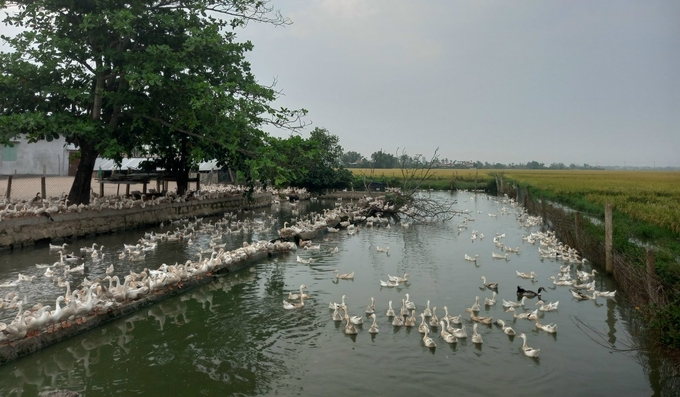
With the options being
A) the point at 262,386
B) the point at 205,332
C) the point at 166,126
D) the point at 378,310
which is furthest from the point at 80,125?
the point at 262,386

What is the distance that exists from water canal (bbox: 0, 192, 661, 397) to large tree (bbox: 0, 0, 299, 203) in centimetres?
602

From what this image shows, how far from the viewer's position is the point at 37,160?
3828 cm

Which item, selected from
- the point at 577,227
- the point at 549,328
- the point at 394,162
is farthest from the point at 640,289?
the point at 394,162

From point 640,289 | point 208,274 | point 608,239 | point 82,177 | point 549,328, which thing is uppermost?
point 82,177

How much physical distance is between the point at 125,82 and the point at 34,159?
23089 mm

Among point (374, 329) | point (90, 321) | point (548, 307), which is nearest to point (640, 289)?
point (548, 307)

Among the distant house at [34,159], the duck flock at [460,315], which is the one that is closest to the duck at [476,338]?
the duck flock at [460,315]

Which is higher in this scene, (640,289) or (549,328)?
(640,289)

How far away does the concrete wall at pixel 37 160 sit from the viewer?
36.3 meters

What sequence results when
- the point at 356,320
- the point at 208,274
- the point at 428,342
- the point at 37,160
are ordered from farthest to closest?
the point at 37,160 < the point at 208,274 < the point at 356,320 < the point at 428,342

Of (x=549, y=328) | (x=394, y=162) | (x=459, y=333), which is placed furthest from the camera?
(x=394, y=162)

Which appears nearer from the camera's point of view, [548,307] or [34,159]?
[548,307]

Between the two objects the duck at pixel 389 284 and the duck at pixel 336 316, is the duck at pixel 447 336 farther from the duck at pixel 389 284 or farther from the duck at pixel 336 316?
the duck at pixel 389 284

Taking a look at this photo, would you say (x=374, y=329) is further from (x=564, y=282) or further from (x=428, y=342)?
(x=564, y=282)
